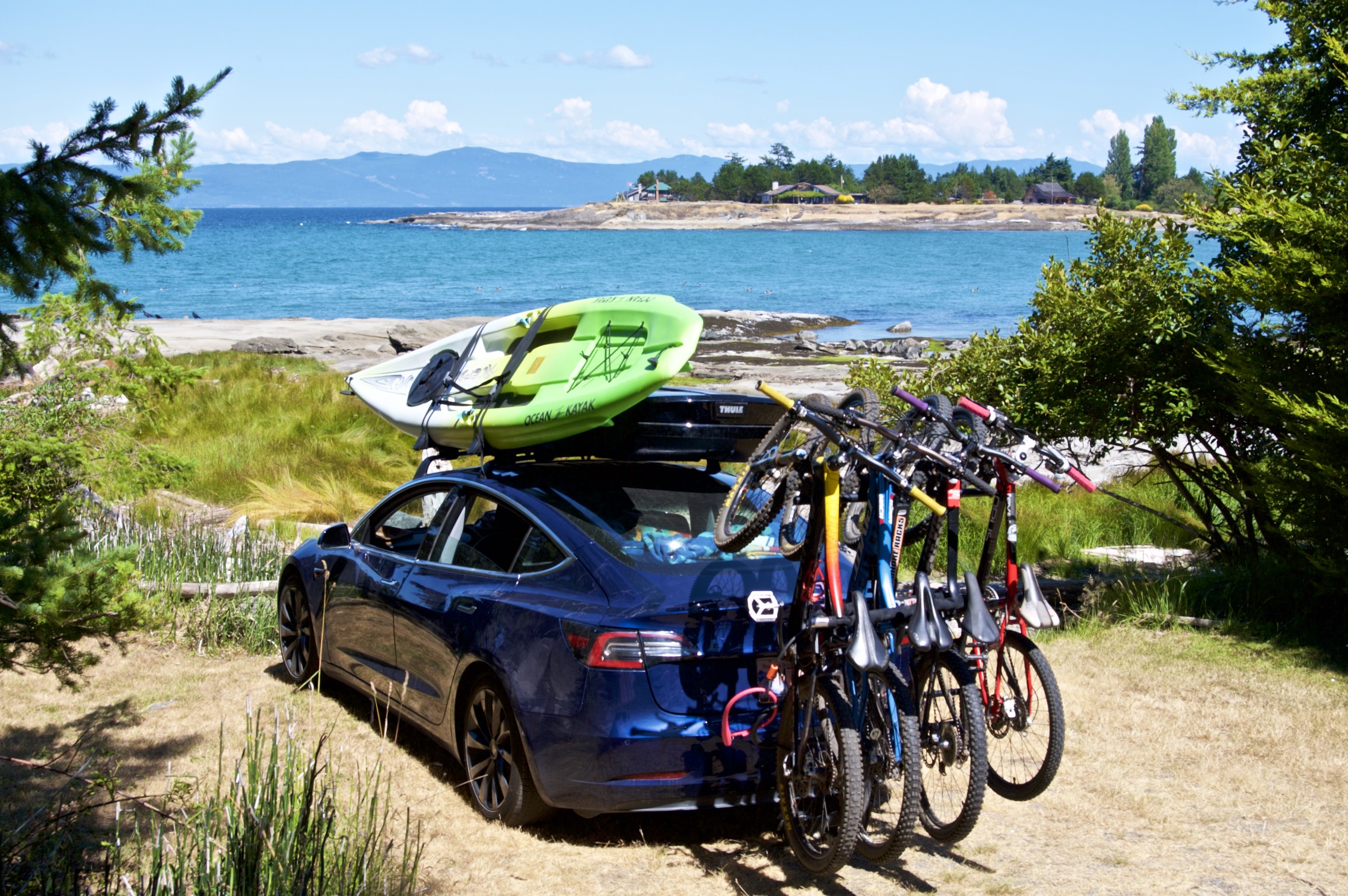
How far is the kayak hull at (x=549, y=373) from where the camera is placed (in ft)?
19.7

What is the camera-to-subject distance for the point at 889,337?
40938mm

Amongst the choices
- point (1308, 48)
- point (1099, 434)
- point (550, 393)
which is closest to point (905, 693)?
point (550, 393)

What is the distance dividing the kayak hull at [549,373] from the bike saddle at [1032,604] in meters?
1.93

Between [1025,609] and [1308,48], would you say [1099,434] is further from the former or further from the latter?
[1025,609]

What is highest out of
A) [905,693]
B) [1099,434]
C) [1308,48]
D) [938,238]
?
[938,238]

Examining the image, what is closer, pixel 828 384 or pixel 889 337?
pixel 828 384

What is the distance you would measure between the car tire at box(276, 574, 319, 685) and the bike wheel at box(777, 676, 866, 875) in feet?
11.3

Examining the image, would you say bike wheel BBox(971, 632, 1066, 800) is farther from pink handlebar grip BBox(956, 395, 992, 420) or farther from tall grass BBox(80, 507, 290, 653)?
tall grass BBox(80, 507, 290, 653)

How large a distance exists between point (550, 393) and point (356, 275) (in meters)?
74.2

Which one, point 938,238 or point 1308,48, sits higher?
point 938,238

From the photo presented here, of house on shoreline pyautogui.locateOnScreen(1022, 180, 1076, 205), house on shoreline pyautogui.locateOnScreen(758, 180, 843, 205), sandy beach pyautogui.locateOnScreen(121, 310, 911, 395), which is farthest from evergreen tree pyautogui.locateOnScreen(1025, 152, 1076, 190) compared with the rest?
sandy beach pyautogui.locateOnScreen(121, 310, 911, 395)

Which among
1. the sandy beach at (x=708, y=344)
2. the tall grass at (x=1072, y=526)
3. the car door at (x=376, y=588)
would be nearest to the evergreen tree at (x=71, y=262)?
the car door at (x=376, y=588)

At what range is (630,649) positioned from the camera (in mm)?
4664

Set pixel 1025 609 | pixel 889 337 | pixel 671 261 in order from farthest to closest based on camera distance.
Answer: pixel 671 261 → pixel 889 337 → pixel 1025 609
